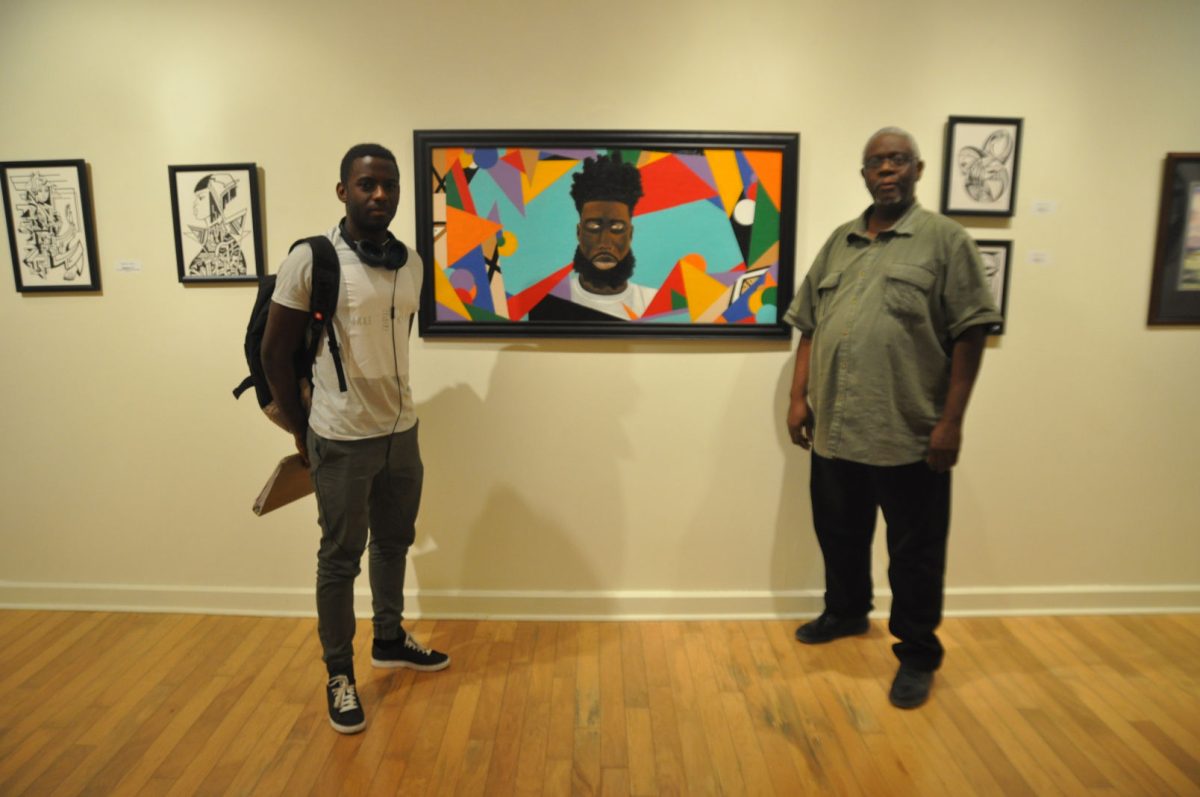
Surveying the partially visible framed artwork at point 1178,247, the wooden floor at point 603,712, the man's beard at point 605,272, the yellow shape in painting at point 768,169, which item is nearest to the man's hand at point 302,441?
the wooden floor at point 603,712

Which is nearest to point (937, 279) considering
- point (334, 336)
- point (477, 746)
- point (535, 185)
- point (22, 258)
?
point (535, 185)

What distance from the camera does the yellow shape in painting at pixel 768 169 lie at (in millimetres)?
2455

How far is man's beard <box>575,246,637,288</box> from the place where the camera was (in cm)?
252

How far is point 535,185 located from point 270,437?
1376 mm

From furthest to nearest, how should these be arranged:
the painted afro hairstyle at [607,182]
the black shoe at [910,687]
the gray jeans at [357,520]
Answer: the painted afro hairstyle at [607,182] < the black shoe at [910,687] < the gray jeans at [357,520]

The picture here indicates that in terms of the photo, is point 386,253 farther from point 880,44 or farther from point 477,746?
point 880,44

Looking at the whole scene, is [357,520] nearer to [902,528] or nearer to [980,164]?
[902,528]

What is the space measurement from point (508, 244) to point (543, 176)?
27 centimetres

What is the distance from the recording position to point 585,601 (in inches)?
106

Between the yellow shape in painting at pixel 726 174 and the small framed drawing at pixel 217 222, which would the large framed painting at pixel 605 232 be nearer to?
the yellow shape in painting at pixel 726 174

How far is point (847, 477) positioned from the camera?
7.73 feet

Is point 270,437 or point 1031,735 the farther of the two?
point 270,437

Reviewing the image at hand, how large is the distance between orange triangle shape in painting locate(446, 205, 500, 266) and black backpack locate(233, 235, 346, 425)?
610 mm

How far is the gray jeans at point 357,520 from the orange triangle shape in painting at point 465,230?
70 cm
